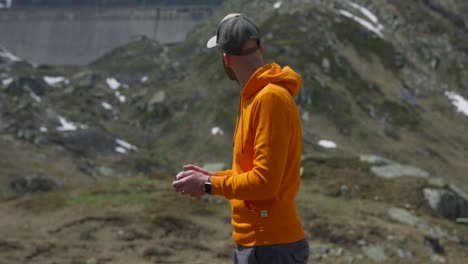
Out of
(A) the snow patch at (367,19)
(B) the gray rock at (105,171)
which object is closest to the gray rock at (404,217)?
A: (B) the gray rock at (105,171)

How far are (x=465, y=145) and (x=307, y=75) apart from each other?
63.4 ft

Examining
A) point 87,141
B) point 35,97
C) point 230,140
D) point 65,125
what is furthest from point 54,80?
point 230,140

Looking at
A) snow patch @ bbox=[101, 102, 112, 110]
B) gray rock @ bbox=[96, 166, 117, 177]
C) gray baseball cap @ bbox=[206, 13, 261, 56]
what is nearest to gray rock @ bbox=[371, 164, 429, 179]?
gray baseball cap @ bbox=[206, 13, 261, 56]

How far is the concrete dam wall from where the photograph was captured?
135 meters

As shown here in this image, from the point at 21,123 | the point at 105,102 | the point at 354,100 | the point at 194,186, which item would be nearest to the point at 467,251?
the point at 194,186

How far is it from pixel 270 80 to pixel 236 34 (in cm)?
53

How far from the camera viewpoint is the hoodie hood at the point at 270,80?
5.64 metres

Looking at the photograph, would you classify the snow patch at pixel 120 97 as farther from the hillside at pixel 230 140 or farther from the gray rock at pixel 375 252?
the gray rock at pixel 375 252

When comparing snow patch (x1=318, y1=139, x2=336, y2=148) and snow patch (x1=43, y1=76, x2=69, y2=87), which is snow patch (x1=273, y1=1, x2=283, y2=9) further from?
snow patch (x1=318, y1=139, x2=336, y2=148)

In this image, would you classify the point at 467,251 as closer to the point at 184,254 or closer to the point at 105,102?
the point at 184,254

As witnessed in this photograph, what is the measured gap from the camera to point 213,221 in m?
18.9

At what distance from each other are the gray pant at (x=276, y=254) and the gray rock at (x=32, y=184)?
91.1 feet

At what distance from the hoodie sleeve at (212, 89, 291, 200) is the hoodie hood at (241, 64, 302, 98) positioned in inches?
8.2

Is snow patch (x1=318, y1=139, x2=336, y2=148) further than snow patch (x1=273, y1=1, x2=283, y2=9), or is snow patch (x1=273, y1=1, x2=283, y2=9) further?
snow patch (x1=273, y1=1, x2=283, y2=9)
